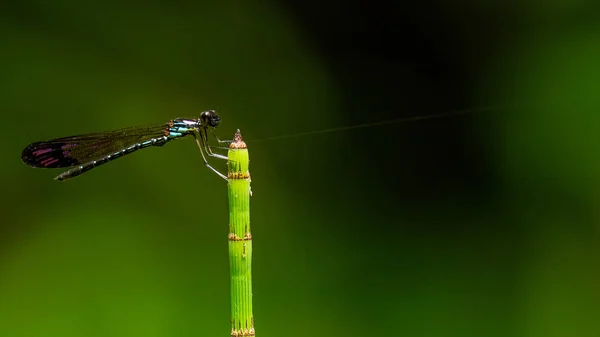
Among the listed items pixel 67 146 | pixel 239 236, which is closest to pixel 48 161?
pixel 67 146

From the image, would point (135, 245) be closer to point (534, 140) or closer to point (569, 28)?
point (534, 140)

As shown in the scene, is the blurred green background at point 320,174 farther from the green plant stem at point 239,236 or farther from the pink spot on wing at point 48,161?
the green plant stem at point 239,236

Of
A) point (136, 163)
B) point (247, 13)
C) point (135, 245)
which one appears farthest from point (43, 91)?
point (247, 13)

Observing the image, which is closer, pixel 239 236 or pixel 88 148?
pixel 239 236

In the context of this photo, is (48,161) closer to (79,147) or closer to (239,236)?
(79,147)

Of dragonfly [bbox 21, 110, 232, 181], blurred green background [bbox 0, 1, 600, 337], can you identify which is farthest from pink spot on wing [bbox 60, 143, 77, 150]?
blurred green background [bbox 0, 1, 600, 337]

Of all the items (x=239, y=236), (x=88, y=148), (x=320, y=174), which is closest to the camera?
(x=239, y=236)
